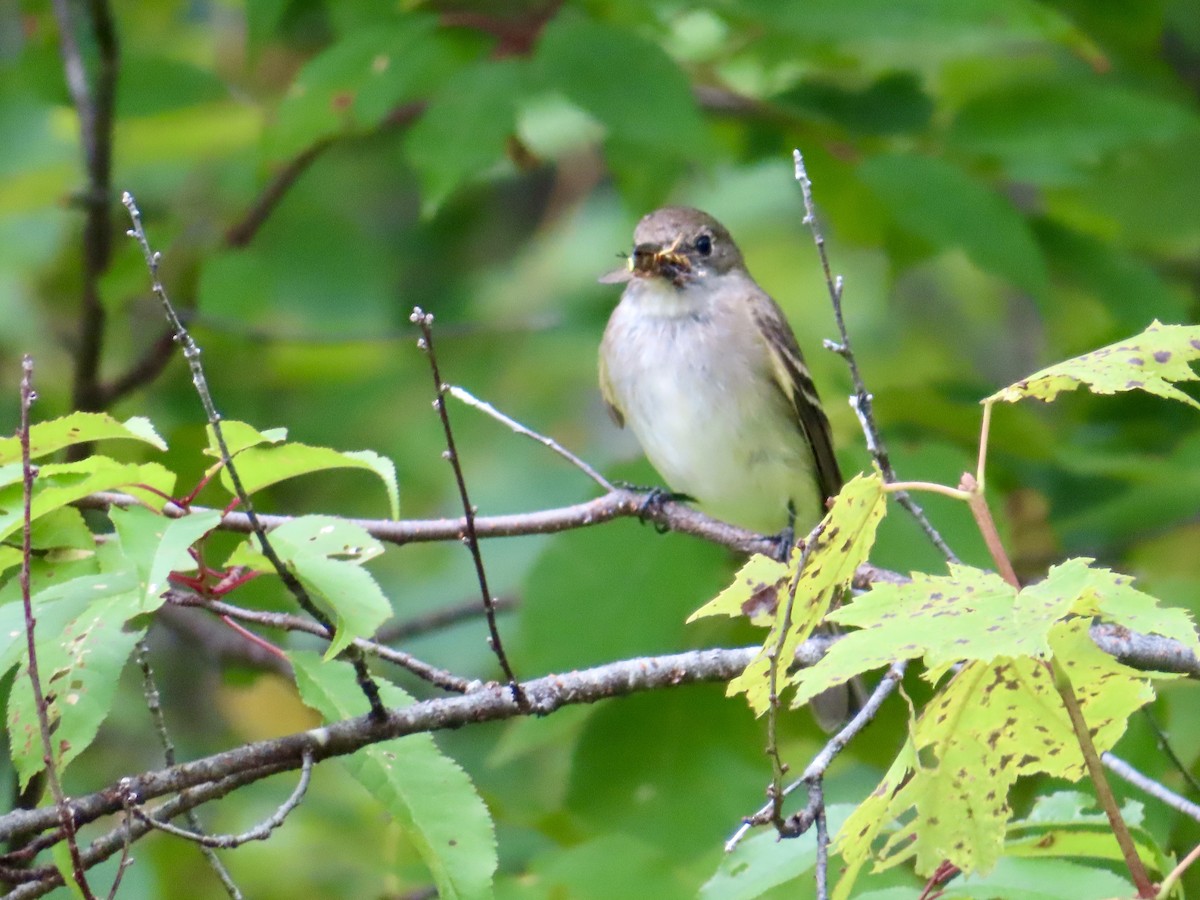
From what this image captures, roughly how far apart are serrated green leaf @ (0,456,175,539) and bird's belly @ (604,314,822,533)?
9.69 ft

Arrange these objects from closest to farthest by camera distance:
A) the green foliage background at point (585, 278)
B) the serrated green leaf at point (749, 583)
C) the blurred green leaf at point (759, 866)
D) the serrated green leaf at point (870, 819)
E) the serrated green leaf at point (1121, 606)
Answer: the serrated green leaf at point (1121, 606), the serrated green leaf at point (870, 819), the serrated green leaf at point (749, 583), the blurred green leaf at point (759, 866), the green foliage background at point (585, 278)

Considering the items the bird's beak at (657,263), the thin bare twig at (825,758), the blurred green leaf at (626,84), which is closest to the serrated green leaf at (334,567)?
the thin bare twig at (825,758)

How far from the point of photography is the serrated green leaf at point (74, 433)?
2.36m

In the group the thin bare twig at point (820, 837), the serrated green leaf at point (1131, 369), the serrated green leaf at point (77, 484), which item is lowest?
the thin bare twig at point (820, 837)

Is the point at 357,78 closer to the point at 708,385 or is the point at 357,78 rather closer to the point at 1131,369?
the point at 708,385

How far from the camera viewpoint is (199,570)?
2.51 metres

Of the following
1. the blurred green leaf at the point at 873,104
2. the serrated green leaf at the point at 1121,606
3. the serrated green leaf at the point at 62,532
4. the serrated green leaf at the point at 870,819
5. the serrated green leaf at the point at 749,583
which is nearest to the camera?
the serrated green leaf at the point at 1121,606

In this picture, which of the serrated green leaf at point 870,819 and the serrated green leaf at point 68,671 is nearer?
the serrated green leaf at point 870,819

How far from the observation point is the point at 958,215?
178 inches

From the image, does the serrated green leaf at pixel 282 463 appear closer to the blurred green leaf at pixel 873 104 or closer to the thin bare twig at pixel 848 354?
the thin bare twig at pixel 848 354

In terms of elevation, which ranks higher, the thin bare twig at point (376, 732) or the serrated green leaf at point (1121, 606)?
the serrated green leaf at point (1121, 606)

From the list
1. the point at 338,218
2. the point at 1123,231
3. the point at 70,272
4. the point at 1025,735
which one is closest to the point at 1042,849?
the point at 1025,735

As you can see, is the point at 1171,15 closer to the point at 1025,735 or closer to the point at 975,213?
the point at 975,213

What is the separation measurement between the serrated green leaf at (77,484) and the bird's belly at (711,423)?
9.69ft
